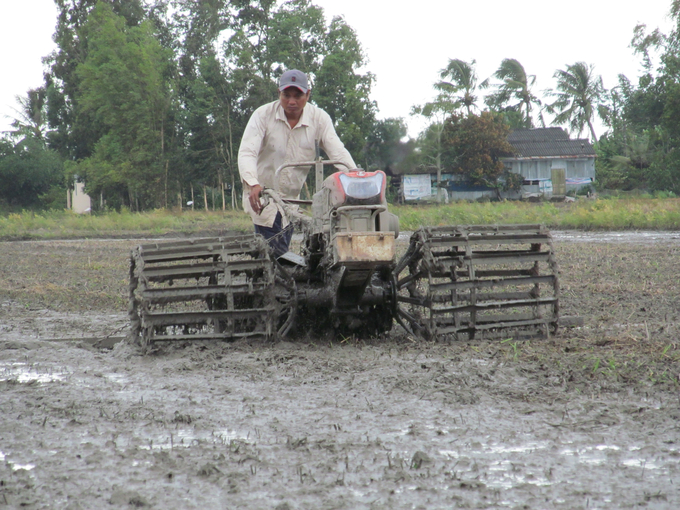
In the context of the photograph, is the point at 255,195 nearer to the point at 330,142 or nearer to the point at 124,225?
the point at 330,142

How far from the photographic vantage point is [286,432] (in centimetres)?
333

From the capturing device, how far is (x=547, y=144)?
1946 inches

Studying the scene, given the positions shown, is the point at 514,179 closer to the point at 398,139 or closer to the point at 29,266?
the point at 398,139

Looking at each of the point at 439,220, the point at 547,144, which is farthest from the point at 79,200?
the point at 439,220

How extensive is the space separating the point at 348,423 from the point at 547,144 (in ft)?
159

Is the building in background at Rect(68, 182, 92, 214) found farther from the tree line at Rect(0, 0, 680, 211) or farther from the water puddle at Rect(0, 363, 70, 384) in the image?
the water puddle at Rect(0, 363, 70, 384)

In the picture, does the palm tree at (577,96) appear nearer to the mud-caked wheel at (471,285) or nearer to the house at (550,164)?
the house at (550,164)

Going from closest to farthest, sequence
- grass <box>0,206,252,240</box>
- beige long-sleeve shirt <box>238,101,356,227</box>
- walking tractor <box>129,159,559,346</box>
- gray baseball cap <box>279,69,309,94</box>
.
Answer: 1. walking tractor <box>129,159,559,346</box>
2. gray baseball cap <box>279,69,309,94</box>
3. beige long-sleeve shirt <box>238,101,356,227</box>
4. grass <box>0,206,252,240</box>

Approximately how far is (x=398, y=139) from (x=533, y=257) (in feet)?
92.6

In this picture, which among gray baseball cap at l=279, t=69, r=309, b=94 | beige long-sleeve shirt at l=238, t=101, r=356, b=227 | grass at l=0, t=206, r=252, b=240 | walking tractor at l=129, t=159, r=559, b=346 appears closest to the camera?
walking tractor at l=129, t=159, r=559, b=346

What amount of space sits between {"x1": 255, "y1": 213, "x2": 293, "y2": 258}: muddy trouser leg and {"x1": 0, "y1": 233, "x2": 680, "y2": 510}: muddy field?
740mm

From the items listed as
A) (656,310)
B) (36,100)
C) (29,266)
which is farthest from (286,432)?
(36,100)

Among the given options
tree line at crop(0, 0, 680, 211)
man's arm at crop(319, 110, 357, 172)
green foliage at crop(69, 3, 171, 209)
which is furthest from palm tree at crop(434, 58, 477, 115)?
man's arm at crop(319, 110, 357, 172)

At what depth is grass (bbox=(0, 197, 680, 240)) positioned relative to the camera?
74.4 ft
